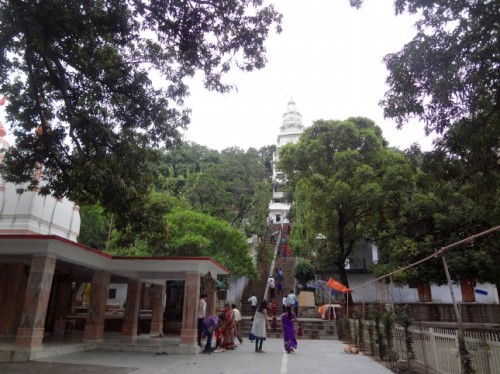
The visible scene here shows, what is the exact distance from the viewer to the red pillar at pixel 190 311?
465 inches

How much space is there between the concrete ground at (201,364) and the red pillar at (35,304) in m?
0.66

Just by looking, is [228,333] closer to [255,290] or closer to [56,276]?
[56,276]

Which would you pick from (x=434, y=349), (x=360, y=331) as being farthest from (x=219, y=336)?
(x=434, y=349)

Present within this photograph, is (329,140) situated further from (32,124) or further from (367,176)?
(32,124)

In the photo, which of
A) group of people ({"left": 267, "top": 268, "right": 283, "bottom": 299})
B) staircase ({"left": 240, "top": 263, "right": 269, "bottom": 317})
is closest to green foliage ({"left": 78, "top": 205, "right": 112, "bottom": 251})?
staircase ({"left": 240, "top": 263, "right": 269, "bottom": 317})

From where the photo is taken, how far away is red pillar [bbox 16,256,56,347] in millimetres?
9617

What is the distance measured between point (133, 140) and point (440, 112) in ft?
24.2

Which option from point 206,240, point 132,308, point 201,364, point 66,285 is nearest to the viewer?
point 201,364

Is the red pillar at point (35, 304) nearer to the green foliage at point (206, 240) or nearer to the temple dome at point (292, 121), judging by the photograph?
the green foliage at point (206, 240)

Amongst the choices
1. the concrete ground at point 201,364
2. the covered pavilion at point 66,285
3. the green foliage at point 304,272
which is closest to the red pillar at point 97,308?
the covered pavilion at point 66,285

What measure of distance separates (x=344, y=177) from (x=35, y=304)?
621 inches

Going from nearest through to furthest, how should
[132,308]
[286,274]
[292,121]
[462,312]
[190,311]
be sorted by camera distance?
[190,311] < [132,308] < [462,312] < [286,274] < [292,121]

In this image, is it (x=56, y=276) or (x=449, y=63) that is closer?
(x=449, y=63)

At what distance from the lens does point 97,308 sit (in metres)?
12.6
